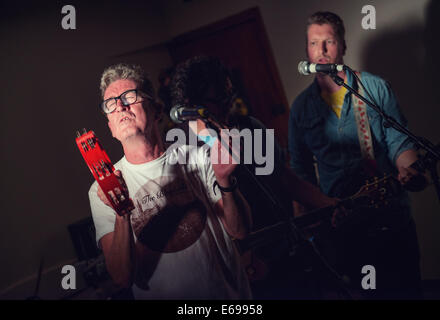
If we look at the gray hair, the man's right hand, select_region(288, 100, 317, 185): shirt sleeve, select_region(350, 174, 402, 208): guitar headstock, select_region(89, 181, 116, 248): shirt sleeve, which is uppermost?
the gray hair

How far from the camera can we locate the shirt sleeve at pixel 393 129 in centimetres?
142

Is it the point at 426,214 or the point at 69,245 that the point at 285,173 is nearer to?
the point at 426,214

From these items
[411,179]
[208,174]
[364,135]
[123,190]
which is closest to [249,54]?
[364,135]

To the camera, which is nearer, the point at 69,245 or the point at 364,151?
the point at 69,245

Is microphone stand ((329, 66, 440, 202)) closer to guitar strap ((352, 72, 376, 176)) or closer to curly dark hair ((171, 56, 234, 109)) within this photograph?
guitar strap ((352, 72, 376, 176))

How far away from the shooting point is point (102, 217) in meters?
1.21

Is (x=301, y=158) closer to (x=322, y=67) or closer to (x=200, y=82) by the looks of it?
(x=322, y=67)

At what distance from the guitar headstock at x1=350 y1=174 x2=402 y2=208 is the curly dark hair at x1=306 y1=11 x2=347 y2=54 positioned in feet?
2.14

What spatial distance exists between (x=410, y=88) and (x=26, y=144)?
71.1 inches

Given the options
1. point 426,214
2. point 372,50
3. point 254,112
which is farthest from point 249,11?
Result: point 426,214

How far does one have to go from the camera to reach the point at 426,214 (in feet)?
5.19

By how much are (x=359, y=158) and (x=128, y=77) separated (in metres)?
1.07

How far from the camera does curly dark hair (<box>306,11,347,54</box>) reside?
5.08 ft

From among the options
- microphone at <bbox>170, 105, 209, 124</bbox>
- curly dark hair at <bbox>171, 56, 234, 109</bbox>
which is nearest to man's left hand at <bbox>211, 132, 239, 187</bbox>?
microphone at <bbox>170, 105, 209, 124</bbox>
